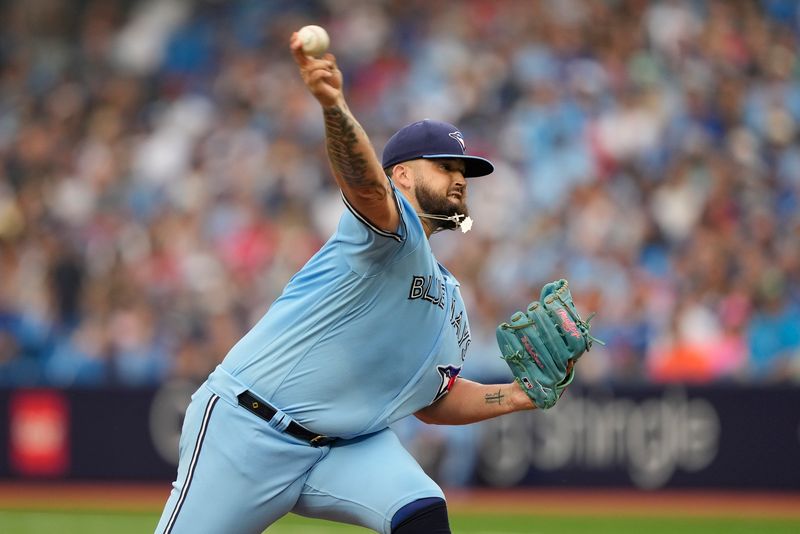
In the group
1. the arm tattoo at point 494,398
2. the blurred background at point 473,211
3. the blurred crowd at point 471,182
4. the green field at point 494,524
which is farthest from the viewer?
the blurred crowd at point 471,182

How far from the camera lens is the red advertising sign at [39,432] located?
1304 cm

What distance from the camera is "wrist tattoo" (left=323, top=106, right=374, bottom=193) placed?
14.7 ft

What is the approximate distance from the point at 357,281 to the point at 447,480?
774cm

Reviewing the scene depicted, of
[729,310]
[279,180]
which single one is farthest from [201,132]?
[729,310]

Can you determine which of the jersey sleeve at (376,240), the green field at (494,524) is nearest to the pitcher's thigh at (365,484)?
the jersey sleeve at (376,240)

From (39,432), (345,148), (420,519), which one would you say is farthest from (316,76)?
(39,432)

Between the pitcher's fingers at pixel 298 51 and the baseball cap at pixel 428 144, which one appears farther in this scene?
the baseball cap at pixel 428 144

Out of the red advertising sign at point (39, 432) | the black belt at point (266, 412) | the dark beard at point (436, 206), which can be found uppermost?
the dark beard at point (436, 206)

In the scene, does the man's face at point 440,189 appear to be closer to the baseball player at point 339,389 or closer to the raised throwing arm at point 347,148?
the baseball player at point 339,389

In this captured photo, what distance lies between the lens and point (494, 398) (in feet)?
18.3

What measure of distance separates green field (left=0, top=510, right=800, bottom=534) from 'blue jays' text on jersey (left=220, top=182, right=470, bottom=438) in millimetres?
5067

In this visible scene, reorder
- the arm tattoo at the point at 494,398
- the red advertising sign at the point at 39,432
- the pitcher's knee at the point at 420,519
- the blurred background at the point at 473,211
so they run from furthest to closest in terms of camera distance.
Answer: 1. the red advertising sign at the point at 39,432
2. the blurred background at the point at 473,211
3. the arm tattoo at the point at 494,398
4. the pitcher's knee at the point at 420,519

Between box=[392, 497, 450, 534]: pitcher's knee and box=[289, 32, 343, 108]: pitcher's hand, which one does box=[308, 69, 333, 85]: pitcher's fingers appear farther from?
box=[392, 497, 450, 534]: pitcher's knee

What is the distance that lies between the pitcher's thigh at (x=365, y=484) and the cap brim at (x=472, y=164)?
3.85 ft
